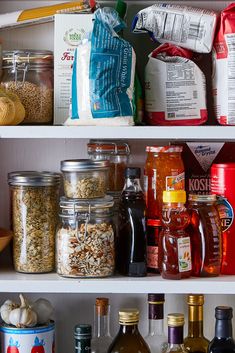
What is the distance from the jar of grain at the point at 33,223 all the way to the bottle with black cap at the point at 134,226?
0.17 meters

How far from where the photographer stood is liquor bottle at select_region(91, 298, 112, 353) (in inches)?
72.6

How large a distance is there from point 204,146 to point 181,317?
16.7 inches

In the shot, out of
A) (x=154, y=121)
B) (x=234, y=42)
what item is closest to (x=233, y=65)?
(x=234, y=42)

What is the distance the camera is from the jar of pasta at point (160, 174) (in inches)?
69.7

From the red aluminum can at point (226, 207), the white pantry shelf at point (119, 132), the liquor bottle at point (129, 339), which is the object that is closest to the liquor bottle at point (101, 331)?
the liquor bottle at point (129, 339)

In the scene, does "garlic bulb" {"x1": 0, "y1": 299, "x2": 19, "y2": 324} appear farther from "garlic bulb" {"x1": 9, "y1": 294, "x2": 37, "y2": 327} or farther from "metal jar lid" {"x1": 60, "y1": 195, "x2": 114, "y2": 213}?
"metal jar lid" {"x1": 60, "y1": 195, "x2": 114, "y2": 213}

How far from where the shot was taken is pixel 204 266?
1732mm

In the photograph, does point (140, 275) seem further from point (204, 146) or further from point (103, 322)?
point (204, 146)

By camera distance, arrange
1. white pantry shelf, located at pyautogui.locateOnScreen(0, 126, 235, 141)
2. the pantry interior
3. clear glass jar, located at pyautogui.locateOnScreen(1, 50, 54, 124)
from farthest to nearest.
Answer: the pantry interior → clear glass jar, located at pyautogui.locateOnScreen(1, 50, 54, 124) → white pantry shelf, located at pyautogui.locateOnScreen(0, 126, 235, 141)

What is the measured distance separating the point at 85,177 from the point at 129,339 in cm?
38

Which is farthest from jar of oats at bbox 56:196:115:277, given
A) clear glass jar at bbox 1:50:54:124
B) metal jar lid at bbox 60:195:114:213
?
clear glass jar at bbox 1:50:54:124

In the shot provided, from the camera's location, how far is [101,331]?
1868 mm

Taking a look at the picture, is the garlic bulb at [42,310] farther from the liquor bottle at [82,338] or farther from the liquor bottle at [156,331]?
the liquor bottle at [156,331]

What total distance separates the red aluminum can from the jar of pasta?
0.08 m
